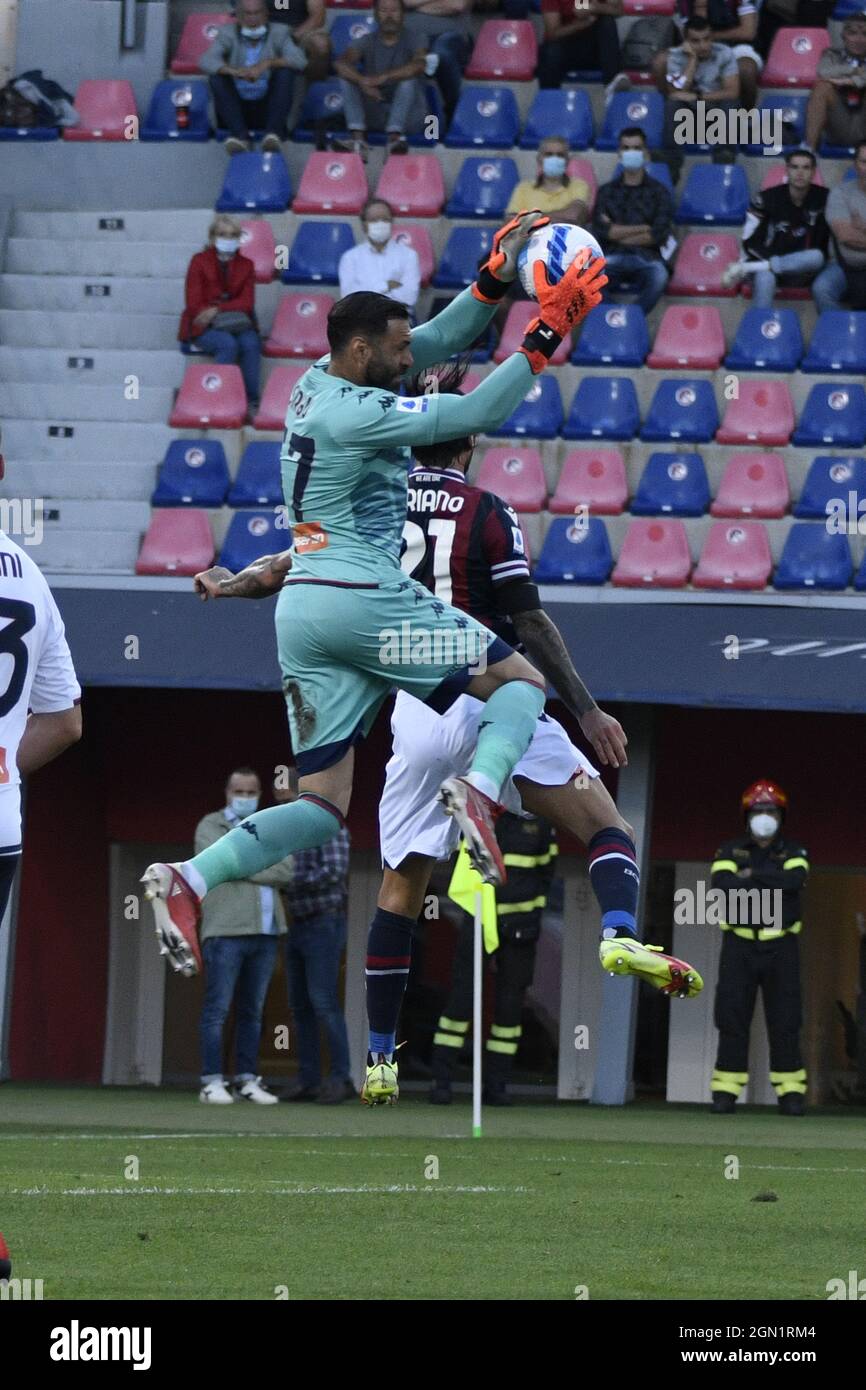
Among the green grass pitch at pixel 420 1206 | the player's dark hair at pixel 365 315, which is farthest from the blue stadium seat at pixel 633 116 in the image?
the player's dark hair at pixel 365 315

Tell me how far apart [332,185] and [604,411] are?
336cm

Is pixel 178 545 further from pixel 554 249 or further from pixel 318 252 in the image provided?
pixel 554 249

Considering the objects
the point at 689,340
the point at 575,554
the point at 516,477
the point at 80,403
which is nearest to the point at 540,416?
the point at 516,477

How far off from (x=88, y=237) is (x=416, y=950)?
22.1ft

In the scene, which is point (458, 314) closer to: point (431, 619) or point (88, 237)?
point (431, 619)

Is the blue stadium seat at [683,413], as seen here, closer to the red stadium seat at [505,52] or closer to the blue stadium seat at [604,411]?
the blue stadium seat at [604,411]

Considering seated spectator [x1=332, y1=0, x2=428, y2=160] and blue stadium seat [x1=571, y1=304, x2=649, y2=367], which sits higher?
→ seated spectator [x1=332, y1=0, x2=428, y2=160]

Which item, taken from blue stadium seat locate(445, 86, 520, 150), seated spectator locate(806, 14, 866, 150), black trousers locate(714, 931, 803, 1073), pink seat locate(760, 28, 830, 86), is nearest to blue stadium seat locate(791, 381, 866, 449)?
seated spectator locate(806, 14, 866, 150)

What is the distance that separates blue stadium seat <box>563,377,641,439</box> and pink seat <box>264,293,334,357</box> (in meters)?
2.03

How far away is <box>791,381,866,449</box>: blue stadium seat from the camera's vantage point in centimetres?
1627

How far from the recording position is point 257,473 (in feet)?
53.8

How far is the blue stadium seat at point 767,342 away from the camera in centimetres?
1683

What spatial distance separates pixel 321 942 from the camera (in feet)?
45.5

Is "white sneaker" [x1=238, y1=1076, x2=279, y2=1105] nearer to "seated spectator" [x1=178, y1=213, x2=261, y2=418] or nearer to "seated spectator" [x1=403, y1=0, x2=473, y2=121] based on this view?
"seated spectator" [x1=178, y1=213, x2=261, y2=418]
